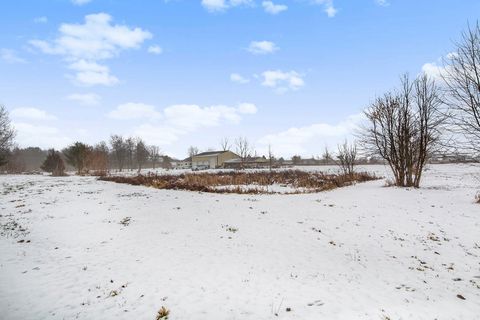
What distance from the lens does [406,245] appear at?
30.0 ft

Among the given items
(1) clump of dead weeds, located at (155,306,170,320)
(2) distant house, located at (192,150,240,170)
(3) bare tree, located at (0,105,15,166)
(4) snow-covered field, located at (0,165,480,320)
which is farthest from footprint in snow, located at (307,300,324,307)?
(2) distant house, located at (192,150,240,170)

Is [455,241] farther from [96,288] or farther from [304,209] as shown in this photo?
[96,288]

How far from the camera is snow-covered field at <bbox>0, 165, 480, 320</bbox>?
225 inches

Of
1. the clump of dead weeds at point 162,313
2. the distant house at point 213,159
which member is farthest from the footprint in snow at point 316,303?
the distant house at point 213,159

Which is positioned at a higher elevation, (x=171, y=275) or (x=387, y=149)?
(x=387, y=149)

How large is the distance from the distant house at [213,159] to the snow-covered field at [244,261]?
6417 centimetres

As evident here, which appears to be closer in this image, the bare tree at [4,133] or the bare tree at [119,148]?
the bare tree at [4,133]

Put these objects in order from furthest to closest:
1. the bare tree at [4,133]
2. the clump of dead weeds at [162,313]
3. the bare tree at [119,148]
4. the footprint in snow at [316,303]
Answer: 1. the bare tree at [119,148]
2. the bare tree at [4,133]
3. the footprint in snow at [316,303]
4. the clump of dead weeds at [162,313]

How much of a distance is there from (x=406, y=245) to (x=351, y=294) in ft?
13.4

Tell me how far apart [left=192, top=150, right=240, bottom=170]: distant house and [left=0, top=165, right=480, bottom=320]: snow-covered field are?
64.2 meters

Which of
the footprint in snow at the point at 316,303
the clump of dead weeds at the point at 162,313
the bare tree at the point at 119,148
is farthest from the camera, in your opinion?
the bare tree at the point at 119,148

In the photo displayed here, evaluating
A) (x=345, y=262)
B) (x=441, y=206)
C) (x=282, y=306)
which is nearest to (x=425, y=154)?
(x=441, y=206)

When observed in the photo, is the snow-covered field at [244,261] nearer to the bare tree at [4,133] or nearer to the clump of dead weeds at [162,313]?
the clump of dead weeds at [162,313]

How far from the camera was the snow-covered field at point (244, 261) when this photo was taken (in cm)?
572
